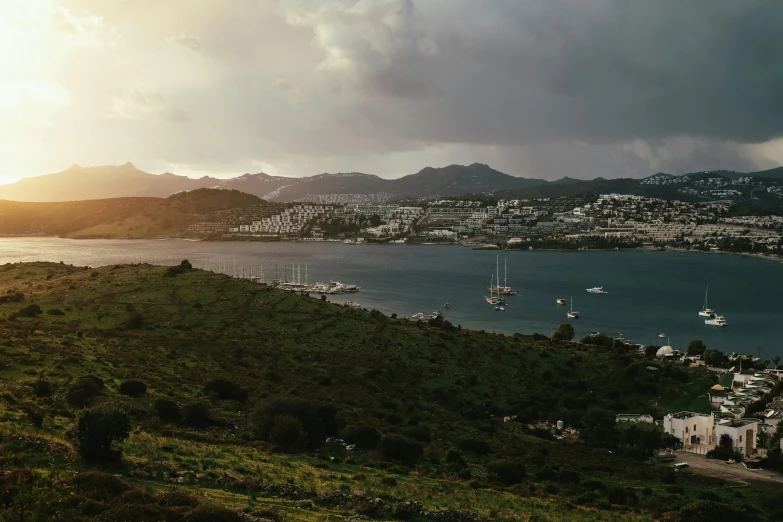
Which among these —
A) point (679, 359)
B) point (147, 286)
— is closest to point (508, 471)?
point (147, 286)

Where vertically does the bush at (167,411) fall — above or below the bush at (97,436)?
below

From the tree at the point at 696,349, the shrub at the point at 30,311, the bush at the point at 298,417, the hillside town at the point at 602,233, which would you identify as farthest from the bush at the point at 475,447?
the hillside town at the point at 602,233

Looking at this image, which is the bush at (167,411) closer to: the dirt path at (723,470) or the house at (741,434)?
the dirt path at (723,470)

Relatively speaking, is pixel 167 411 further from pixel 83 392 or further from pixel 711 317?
pixel 711 317

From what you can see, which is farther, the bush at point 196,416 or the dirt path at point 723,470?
the dirt path at point 723,470

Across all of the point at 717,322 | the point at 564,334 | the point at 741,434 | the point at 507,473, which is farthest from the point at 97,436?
the point at 717,322

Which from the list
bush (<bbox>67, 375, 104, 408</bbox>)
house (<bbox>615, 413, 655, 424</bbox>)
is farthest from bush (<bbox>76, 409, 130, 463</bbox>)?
house (<bbox>615, 413, 655, 424</bbox>)

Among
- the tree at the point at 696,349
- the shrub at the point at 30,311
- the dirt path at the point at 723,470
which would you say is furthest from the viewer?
the tree at the point at 696,349
